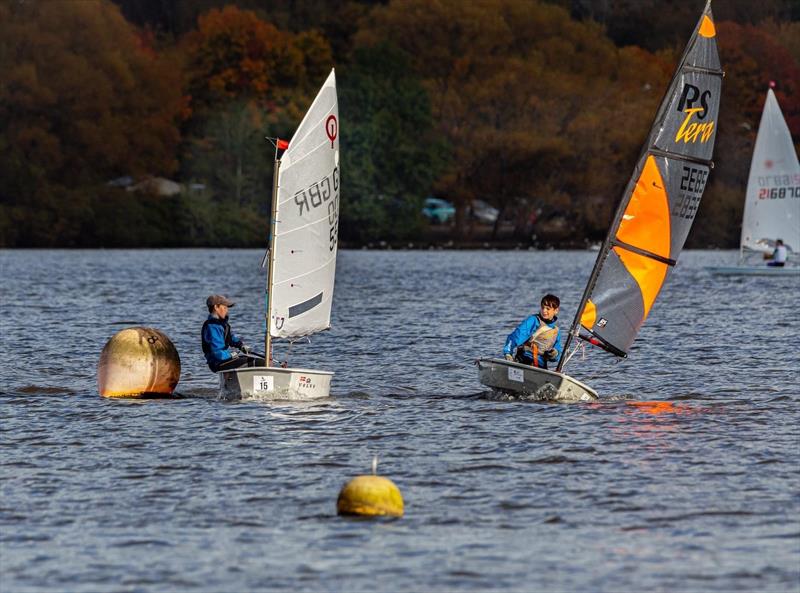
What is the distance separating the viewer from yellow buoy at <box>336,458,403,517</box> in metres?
17.0

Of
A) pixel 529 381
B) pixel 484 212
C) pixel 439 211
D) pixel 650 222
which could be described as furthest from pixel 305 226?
pixel 484 212

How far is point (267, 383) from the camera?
2527 cm

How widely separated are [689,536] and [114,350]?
12400mm

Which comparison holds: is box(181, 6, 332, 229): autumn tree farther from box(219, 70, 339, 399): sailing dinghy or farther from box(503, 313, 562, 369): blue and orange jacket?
box(503, 313, 562, 369): blue and orange jacket

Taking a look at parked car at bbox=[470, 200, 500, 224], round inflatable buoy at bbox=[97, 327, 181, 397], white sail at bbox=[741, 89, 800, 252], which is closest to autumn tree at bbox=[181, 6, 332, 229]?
parked car at bbox=[470, 200, 500, 224]

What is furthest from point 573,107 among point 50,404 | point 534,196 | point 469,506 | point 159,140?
point 469,506

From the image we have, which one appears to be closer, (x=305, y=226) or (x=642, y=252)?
(x=642, y=252)

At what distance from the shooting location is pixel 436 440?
896 inches

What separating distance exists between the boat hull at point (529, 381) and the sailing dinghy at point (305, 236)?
9.07 feet

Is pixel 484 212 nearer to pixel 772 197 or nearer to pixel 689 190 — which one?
pixel 772 197

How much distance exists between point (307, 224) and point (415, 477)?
28.4 ft

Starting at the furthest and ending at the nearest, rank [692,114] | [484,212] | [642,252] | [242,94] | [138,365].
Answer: [484,212]
[242,94]
[138,365]
[642,252]
[692,114]

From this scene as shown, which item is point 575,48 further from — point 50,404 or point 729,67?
point 50,404

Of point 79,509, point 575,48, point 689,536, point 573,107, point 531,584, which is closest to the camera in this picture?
point 531,584
